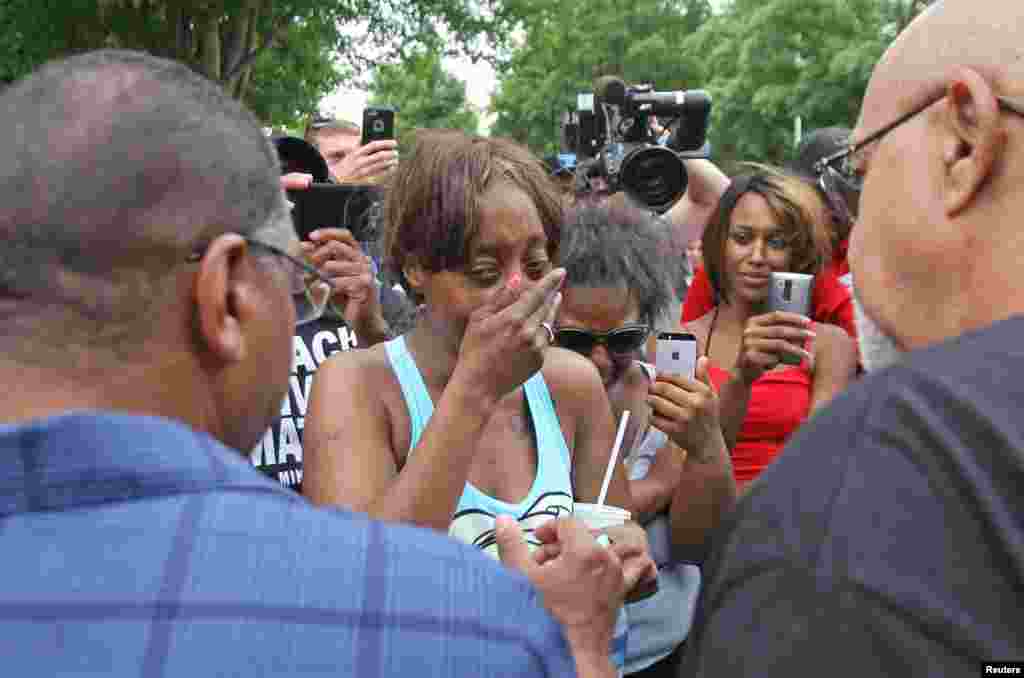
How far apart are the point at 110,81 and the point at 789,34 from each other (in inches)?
1252

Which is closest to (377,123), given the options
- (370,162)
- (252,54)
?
(370,162)

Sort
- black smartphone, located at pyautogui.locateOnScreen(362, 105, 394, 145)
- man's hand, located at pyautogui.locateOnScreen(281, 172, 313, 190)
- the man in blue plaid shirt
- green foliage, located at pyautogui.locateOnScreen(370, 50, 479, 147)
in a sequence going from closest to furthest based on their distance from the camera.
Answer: the man in blue plaid shirt
man's hand, located at pyautogui.locateOnScreen(281, 172, 313, 190)
black smartphone, located at pyautogui.locateOnScreen(362, 105, 394, 145)
green foliage, located at pyautogui.locateOnScreen(370, 50, 479, 147)

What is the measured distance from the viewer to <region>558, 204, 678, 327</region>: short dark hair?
3.37m

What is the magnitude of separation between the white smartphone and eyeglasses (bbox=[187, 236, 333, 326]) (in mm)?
1361

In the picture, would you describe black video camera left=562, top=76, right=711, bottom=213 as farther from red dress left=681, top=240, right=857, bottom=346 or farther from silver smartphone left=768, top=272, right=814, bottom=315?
silver smartphone left=768, top=272, right=814, bottom=315

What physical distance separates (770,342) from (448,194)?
49.3 inches

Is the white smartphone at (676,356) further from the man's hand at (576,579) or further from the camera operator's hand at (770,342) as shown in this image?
the man's hand at (576,579)

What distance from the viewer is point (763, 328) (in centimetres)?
325

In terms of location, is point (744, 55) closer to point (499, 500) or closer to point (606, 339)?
point (606, 339)

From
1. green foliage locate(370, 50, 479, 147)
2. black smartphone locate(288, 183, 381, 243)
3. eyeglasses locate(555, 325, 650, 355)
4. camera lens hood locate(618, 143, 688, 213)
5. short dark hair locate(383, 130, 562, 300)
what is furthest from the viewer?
green foliage locate(370, 50, 479, 147)

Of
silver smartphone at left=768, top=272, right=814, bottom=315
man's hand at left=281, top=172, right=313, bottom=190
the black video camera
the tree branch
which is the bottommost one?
silver smartphone at left=768, top=272, right=814, bottom=315

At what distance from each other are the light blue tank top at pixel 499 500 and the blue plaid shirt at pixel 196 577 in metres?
0.99

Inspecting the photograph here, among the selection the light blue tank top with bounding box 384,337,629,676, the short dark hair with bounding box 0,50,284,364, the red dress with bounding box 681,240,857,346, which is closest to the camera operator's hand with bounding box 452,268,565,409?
the light blue tank top with bounding box 384,337,629,676

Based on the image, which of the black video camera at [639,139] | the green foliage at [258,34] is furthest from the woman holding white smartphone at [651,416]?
the green foliage at [258,34]
